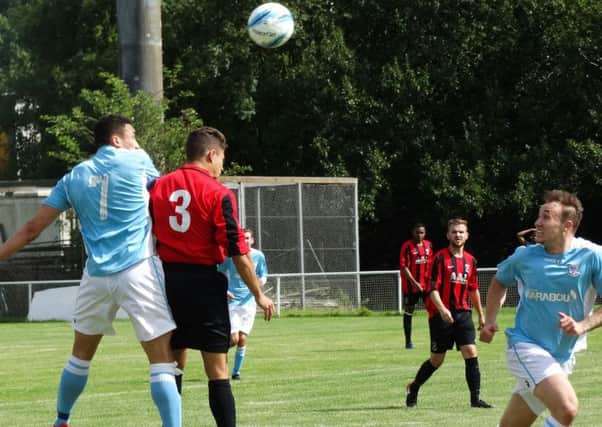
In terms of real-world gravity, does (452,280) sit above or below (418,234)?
below

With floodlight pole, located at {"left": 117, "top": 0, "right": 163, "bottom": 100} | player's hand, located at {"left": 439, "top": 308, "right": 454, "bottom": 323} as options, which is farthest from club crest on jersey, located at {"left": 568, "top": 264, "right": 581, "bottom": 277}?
floodlight pole, located at {"left": 117, "top": 0, "right": 163, "bottom": 100}

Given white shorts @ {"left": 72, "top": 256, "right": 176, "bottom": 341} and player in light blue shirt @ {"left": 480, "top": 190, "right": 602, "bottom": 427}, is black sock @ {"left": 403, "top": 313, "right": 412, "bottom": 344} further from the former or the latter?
player in light blue shirt @ {"left": 480, "top": 190, "right": 602, "bottom": 427}

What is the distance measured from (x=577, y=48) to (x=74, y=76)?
14227 mm

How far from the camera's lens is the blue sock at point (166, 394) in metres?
7.61

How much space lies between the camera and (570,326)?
22.8 ft

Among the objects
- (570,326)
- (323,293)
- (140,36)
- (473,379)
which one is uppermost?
(140,36)

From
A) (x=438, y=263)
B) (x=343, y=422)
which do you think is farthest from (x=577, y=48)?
(x=343, y=422)

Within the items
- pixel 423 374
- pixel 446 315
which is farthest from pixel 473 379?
pixel 446 315

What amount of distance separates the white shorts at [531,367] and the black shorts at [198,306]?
174 centimetres

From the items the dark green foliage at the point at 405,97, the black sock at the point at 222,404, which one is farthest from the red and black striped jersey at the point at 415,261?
the dark green foliage at the point at 405,97

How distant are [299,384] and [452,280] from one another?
2.29 metres

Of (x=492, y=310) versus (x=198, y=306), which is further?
(x=198, y=306)

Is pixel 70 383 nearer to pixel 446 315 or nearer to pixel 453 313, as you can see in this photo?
pixel 446 315

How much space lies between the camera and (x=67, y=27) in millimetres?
38469
